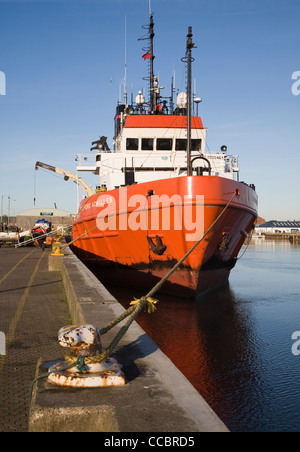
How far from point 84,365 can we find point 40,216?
98.3 metres

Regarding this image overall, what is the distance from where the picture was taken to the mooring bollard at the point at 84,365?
2998mm

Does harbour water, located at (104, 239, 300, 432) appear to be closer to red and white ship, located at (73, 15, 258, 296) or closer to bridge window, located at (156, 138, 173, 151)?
red and white ship, located at (73, 15, 258, 296)

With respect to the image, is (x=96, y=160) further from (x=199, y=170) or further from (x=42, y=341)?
(x=42, y=341)

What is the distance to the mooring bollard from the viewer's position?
3.00 meters

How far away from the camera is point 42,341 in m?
5.37

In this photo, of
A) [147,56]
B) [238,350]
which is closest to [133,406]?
[238,350]

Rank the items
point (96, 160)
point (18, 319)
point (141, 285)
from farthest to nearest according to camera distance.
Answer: point (96, 160) < point (141, 285) < point (18, 319)

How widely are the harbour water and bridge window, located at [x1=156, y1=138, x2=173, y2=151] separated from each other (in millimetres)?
6329

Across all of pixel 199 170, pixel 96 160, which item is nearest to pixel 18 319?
pixel 199 170

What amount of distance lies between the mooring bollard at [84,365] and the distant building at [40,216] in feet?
302

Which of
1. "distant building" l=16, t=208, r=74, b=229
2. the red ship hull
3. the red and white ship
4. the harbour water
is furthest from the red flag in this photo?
"distant building" l=16, t=208, r=74, b=229

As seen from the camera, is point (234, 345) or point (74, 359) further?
point (234, 345)

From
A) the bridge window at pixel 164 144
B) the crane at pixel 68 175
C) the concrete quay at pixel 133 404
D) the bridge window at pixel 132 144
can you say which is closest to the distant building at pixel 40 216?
the crane at pixel 68 175

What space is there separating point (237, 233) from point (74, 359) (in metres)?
11.2
